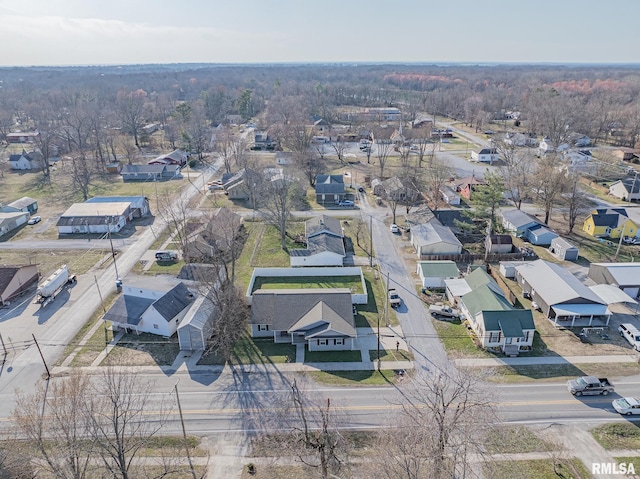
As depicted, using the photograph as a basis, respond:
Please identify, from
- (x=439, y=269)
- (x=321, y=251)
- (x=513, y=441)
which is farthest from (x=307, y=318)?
(x=513, y=441)

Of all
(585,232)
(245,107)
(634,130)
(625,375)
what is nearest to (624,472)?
(625,375)

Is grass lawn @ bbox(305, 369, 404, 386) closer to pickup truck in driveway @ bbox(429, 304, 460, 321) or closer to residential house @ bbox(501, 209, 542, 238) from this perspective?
pickup truck in driveway @ bbox(429, 304, 460, 321)

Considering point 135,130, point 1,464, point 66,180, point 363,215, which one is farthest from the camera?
point 135,130

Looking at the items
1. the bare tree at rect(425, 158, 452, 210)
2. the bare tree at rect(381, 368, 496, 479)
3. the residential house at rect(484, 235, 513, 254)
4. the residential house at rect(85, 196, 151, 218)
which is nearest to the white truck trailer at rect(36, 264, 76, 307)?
the residential house at rect(85, 196, 151, 218)

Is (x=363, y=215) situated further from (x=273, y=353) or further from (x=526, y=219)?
(x=273, y=353)

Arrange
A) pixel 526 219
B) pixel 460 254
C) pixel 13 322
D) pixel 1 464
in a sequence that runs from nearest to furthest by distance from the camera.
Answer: pixel 1 464
pixel 13 322
pixel 460 254
pixel 526 219

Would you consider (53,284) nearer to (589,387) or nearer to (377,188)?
(589,387)
